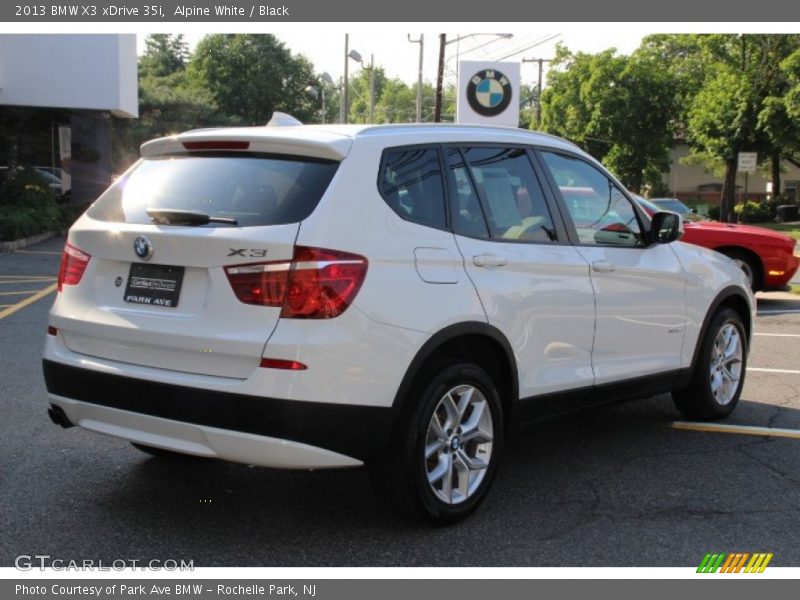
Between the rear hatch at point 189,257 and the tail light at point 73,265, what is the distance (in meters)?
0.01

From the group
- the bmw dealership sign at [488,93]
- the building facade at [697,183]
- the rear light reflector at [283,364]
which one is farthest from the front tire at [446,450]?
the building facade at [697,183]

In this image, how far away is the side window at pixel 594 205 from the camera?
5109mm

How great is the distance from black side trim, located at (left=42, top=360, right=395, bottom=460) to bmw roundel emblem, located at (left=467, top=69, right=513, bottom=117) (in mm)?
17651

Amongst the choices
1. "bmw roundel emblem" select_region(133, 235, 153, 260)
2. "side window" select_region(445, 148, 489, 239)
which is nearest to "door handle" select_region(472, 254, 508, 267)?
"side window" select_region(445, 148, 489, 239)

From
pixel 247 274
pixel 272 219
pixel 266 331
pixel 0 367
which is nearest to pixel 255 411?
pixel 266 331

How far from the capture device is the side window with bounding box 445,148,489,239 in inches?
170

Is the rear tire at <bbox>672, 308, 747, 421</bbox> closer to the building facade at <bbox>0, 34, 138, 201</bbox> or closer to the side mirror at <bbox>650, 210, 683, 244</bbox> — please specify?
the side mirror at <bbox>650, 210, 683, 244</bbox>

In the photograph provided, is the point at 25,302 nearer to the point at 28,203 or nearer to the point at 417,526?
the point at 417,526

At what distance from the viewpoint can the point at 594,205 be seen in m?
5.44

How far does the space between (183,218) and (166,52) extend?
96.7m

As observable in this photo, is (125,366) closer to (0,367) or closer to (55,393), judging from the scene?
(55,393)

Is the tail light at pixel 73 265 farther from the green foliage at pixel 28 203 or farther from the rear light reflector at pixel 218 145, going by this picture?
the green foliage at pixel 28 203

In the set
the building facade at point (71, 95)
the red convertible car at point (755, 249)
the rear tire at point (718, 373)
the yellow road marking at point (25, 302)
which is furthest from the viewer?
the building facade at point (71, 95)

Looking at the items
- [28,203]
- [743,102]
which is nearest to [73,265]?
[28,203]
